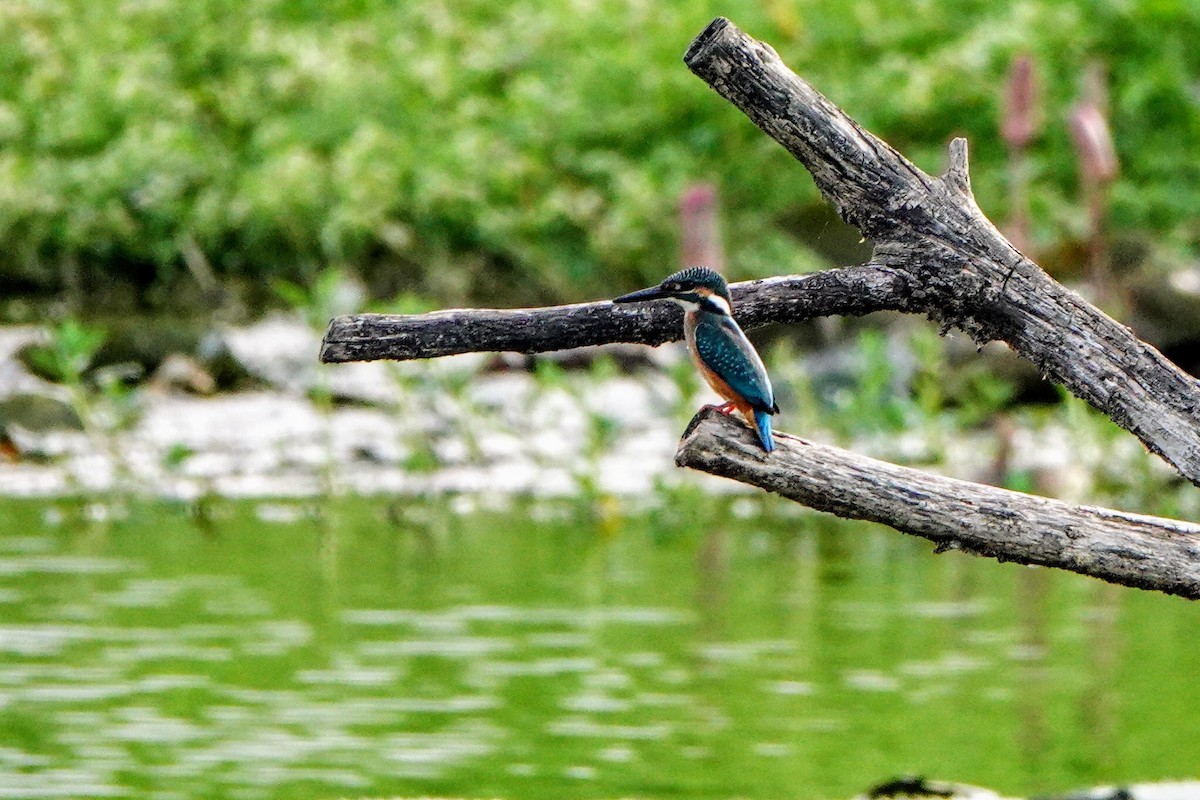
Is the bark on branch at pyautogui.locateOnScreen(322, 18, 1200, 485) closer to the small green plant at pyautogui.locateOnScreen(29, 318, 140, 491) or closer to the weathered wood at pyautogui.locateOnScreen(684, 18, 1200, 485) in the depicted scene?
the weathered wood at pyautogui.locateOnScreen(684, 18, 1200, 485)

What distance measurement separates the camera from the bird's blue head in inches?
177

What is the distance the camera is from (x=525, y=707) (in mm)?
7102

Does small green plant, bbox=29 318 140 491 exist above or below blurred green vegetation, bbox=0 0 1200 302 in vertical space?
below

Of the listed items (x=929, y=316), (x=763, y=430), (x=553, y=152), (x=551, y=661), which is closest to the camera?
(x=763, y=430)

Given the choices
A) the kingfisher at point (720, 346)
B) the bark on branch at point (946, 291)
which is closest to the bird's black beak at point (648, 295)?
the kingfisher at point (720, 346)

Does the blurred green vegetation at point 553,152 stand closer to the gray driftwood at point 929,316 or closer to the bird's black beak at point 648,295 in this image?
the gray driftwood at point 929,316

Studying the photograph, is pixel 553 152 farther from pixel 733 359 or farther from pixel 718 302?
pixel 733 359

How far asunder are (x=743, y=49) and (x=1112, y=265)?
1090cm

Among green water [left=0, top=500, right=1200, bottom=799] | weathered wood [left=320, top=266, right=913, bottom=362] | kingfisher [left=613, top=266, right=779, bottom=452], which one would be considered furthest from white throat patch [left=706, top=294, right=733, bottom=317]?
green water [left=0, top=500, right=1200, bottom=799]

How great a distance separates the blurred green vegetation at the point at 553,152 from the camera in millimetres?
15938

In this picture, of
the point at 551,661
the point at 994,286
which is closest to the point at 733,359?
the point at 994,286

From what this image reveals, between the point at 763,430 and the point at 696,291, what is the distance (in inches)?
13.5

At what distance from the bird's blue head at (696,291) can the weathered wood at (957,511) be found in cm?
24

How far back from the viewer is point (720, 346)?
14.5 feet
